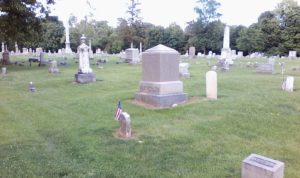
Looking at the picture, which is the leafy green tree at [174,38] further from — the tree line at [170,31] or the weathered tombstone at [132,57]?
the weathered tombstone at [132,57]

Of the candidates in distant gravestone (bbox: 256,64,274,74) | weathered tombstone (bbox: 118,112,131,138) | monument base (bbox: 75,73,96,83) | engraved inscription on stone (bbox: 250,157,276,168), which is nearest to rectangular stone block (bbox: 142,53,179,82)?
weathered tombstone (bbox: 118,112,131,138)

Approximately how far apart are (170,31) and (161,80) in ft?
184

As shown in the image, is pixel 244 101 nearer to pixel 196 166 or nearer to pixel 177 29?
pixel 196 166

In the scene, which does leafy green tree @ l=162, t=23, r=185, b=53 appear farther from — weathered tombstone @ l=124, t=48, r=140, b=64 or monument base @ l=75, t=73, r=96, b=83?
monument base @ l=75, t=73, r=96, b=83

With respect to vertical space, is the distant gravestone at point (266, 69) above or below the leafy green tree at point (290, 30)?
below

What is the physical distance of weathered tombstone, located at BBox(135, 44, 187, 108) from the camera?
33.4ft

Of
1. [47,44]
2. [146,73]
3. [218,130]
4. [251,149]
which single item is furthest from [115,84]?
[47,44]

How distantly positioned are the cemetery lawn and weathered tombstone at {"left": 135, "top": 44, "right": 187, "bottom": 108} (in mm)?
578

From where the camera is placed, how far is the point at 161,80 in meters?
10.3

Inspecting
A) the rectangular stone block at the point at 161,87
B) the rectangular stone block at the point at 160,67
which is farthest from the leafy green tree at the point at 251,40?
the rectangular stone block at the point at 161,87

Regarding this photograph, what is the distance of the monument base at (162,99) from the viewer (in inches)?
393

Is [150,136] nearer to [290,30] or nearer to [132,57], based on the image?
[132,57]

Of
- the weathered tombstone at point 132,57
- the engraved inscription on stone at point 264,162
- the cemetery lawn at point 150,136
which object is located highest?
the weathered tombstone at point 132,57

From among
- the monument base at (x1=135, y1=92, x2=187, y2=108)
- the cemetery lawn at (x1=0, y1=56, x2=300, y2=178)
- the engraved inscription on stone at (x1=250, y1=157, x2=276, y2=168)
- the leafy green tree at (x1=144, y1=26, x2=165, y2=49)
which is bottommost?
the cemetery lawn at (x1=0, y1=56, x2=300, y2=178)
